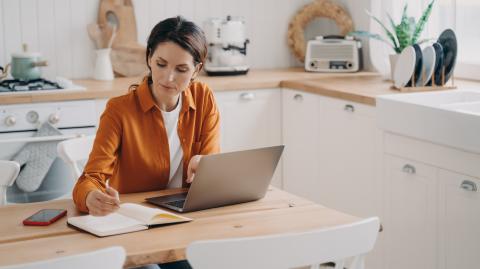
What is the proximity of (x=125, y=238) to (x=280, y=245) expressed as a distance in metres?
0.43

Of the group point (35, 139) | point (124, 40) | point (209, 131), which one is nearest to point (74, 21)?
point (124, 40)

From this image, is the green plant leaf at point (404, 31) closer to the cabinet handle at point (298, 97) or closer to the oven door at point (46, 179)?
the cabinet handle at point (298, 97)

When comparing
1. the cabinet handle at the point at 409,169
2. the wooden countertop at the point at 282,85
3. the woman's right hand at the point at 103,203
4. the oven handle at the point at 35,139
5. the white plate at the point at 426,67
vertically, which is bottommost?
the cabinet handle at the point at 409,169

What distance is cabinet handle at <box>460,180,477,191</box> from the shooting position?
273 cm

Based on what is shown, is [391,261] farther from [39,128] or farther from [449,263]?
[39,128]

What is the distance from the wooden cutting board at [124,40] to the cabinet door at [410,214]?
1.64 metres

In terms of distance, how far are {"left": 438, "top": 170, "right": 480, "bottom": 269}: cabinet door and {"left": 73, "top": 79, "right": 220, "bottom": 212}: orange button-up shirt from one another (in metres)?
0.93

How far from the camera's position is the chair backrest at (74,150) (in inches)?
104

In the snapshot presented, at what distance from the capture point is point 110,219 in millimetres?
1969

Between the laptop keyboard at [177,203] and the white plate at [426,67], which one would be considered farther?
the white plate at [426,67]

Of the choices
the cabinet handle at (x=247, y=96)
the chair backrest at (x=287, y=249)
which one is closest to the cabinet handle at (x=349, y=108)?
the cabinet handle at (x=247, y=96)

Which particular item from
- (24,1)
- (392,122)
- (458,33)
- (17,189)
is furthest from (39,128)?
(458,33)

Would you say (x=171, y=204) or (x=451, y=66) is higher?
(x=451, y=66)

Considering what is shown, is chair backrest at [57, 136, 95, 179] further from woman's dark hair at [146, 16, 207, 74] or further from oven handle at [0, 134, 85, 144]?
oven handle at [0, 134, 85, 144]
